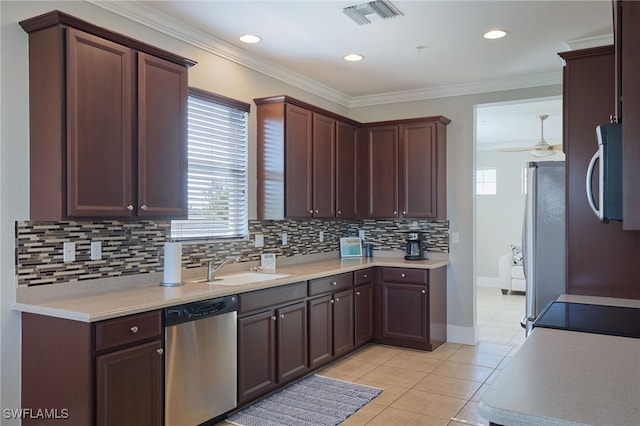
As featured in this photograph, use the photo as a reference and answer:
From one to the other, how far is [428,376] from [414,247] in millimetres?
1542

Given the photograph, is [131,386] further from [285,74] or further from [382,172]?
[382,172]

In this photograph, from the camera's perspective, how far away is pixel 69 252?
2770mm

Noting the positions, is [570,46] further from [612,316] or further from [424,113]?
[612,316]

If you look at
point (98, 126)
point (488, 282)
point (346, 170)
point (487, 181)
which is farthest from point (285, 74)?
point (488, 282)

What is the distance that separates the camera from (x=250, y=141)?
13.8 feet

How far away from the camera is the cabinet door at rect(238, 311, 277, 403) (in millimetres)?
3227

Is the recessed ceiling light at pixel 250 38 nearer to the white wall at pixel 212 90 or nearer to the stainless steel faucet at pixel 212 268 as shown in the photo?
the white wall at pixel 212 90

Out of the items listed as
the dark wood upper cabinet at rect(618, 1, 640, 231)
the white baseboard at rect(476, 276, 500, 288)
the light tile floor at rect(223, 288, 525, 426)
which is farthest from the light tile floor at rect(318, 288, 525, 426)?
the white baseboard at rect(476, 276, 500, 288)

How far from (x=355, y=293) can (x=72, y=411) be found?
109 inches

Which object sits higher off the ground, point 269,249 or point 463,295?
point 269,249

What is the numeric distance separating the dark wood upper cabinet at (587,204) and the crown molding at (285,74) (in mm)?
2337

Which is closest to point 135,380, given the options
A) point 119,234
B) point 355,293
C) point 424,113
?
point 119,234

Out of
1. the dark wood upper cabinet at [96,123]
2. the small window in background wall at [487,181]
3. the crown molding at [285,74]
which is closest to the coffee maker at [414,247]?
the crown molding at [285,74]

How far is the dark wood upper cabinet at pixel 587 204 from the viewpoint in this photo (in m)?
2.47
